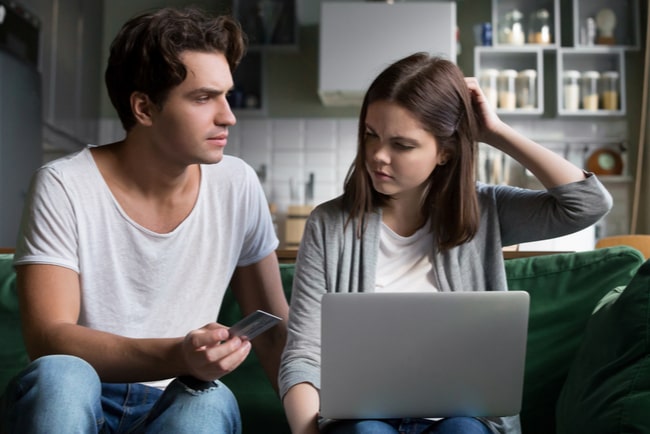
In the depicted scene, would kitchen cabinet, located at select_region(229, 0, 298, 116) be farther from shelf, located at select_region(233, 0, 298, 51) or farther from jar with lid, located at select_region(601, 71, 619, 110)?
jar with lid, located at select_region(601, 71, 619, 110)

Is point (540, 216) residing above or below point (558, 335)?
above

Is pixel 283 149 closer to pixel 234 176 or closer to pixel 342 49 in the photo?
pixel 342 49

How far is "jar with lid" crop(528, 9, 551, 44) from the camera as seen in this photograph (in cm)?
514

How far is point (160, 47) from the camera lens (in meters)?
1.62

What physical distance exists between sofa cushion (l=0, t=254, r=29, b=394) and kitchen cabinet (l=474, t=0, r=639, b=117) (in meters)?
3.74

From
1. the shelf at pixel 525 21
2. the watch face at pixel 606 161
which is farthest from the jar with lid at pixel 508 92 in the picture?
the watch face at pixel 606 161

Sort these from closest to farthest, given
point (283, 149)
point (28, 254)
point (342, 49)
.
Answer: point (28, 254) → point (342, 49) → point (283, 149)

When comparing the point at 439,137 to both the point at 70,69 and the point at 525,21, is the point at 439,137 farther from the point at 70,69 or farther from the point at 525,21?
the point at 525,21

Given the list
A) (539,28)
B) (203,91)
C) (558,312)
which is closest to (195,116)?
(203,91)

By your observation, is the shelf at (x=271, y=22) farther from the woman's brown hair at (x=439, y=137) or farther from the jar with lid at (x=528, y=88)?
the woman's brown hair at (x=439, y=137)

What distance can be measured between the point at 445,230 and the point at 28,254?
76 centimetres

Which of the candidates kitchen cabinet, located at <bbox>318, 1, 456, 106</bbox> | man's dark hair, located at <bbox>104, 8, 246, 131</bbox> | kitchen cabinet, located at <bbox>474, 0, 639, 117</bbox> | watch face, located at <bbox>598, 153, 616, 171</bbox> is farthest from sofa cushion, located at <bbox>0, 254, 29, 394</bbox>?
watch face, located at <bbox>598, 153, 616, 171</bbox>

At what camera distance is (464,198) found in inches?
62.7

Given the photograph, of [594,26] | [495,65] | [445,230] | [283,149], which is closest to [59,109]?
[283,149]
